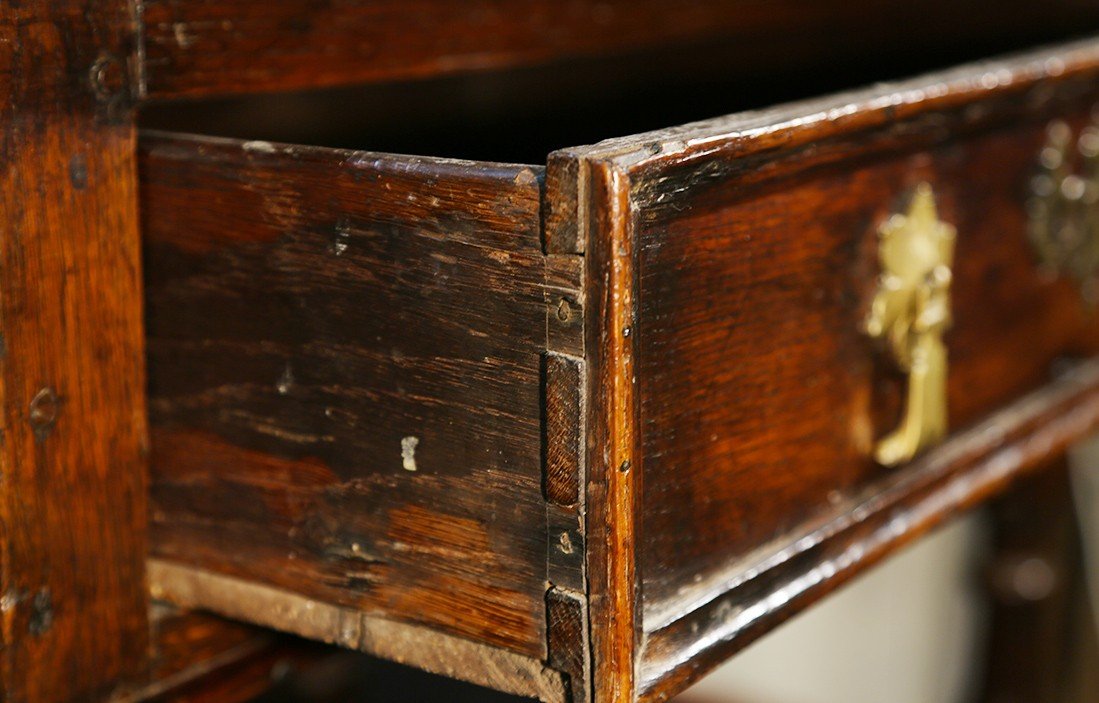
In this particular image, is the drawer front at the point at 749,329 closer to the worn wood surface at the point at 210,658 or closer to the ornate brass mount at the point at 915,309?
the ornate brass mount at the point at 915,309

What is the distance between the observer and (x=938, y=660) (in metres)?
1.99

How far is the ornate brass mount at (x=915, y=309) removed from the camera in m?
0.79

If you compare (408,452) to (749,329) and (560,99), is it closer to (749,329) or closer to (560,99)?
(749,329)

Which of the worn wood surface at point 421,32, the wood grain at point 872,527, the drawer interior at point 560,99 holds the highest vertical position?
the worn wood surface at point 421,32

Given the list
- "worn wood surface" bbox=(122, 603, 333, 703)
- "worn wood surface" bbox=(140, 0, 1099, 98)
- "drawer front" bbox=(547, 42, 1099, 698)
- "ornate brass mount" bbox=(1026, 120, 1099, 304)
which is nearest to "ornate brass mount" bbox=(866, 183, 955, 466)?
"drawer front" bbox=(547, 42, 1099, 698)

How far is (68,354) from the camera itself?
0.65 m

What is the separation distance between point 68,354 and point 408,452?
0.19 metres

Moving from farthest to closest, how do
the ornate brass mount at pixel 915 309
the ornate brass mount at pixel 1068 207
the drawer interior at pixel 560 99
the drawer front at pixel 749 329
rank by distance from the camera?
1. the drawer interior at pixel 560 99
2. the ornate brass mount at pixel 1068 207
3. the ornate brass mount at pixel 915 309
4. the drawer front at pixel 749 329

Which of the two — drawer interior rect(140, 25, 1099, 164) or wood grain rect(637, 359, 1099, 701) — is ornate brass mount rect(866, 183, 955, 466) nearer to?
wood grain rect(637, 359, 1099, 701)

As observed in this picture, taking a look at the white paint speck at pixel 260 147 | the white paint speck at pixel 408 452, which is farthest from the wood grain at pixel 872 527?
the white paint speck at pixel 260 147

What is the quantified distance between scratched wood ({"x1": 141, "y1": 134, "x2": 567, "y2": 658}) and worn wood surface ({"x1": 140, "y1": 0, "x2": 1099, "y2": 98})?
54 mm

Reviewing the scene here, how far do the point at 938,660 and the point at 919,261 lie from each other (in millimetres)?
1337

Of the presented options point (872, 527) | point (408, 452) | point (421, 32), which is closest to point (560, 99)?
point (421, 32)

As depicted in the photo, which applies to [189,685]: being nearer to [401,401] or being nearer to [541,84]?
[401,401]
